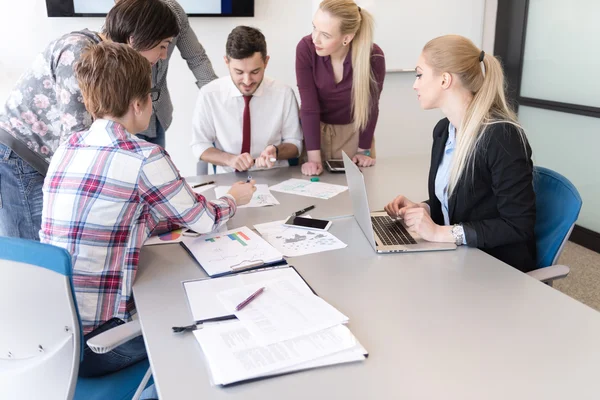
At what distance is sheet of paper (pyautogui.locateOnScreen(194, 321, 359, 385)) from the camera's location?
36.0 inches

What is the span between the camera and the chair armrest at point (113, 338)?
1.07 m

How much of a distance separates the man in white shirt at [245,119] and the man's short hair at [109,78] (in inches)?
34.3

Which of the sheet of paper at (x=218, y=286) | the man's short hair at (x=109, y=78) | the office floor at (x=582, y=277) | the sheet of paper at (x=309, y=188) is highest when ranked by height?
the man's short hair at (x=109, y=78)

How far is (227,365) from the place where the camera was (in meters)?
0.93

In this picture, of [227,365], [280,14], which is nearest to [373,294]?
[227,365]

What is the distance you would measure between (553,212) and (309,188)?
881 millimetres

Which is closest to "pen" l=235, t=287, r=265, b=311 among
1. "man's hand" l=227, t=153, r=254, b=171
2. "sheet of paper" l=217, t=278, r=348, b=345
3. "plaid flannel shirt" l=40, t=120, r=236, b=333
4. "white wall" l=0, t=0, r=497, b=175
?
"sheet of paper" l=217, t=278, r=348, b=345

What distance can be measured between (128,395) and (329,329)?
1.85 feet

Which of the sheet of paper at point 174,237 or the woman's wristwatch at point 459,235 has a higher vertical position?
the woman's wristwatch at point 459,235

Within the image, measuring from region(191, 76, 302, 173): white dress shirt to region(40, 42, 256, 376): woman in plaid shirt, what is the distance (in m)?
0.98

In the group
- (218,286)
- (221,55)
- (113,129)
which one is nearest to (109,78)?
(113,129)

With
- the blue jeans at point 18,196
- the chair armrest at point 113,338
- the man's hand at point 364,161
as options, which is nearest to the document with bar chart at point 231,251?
the chair armrest at point 113,338

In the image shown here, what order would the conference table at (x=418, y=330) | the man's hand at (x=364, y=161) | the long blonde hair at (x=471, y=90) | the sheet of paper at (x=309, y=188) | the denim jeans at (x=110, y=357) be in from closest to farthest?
the conference table at (x=418, y=330), the denim jeans at (x=110, y=357), the long blonde hair at (x=471, y=90), the sheet of paper at (x=309, y=188), the man's hand at (x=364, y=161)

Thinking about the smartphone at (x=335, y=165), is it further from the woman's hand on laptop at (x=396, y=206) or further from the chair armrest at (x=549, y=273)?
the chair armrest at (x=549, y=273)
